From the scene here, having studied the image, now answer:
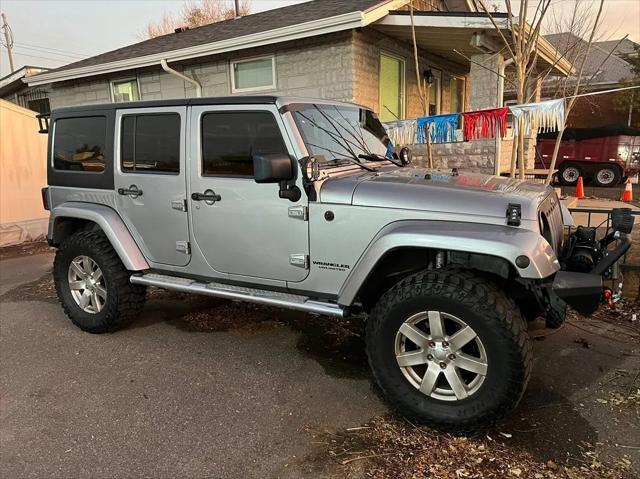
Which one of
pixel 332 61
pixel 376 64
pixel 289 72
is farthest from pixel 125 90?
pixel 376 64

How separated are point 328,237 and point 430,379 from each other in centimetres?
108

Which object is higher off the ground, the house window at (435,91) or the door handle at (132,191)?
the house window at (435,91)

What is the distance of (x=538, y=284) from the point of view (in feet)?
9.22

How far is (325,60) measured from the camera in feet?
30.1

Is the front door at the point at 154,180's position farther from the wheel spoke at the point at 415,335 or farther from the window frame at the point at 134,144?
the wheel spoke at the point at 415,335

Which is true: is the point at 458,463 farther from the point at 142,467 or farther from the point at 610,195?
the point at 610,195

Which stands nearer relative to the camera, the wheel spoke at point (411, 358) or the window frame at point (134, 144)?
the wheel spoke at point (411, 358)

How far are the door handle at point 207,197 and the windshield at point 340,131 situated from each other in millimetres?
816

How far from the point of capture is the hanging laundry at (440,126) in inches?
306

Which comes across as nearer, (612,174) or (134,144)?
(134,144)

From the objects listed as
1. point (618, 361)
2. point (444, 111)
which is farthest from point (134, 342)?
point (444, 111)

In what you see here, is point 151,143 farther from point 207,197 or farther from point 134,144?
point 207,197

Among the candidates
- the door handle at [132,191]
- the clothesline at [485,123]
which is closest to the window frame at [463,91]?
the clothesline at [485,123]

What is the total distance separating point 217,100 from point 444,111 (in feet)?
34.0
